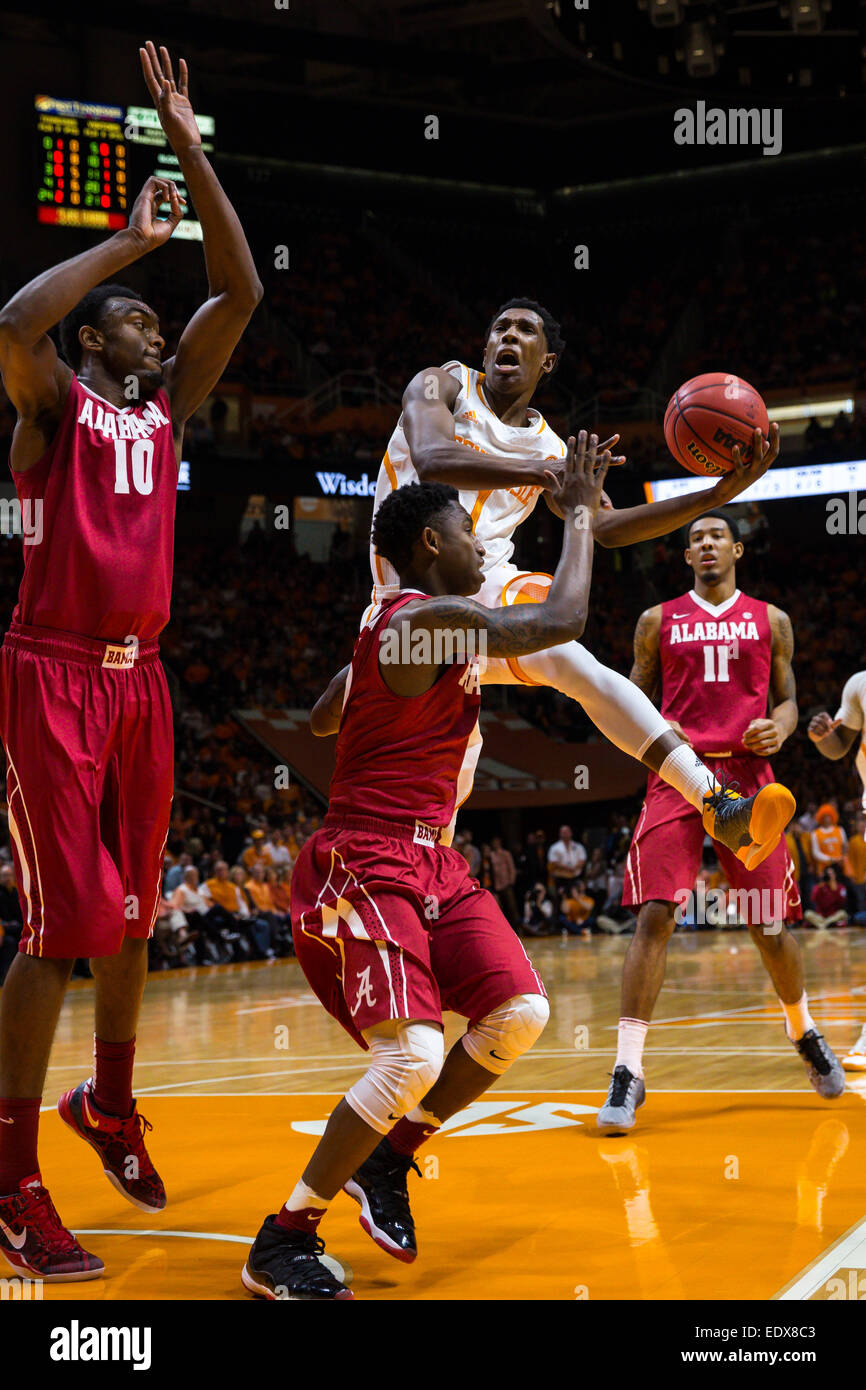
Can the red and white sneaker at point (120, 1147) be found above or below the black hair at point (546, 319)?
below

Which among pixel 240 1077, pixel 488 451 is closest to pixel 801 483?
pixel 240 1077

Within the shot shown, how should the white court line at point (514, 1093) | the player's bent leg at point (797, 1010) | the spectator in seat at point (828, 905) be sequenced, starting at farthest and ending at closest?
the spectator in seat at point (828, 905) < the white court line at point (514, 1093) < the player's bent leg at point (797, 1010)

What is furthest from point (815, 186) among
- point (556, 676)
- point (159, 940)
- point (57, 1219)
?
point (57, 1219)

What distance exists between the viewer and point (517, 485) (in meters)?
4.11

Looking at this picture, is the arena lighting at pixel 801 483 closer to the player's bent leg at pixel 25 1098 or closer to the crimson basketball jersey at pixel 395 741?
the crimson basketball jersey at pixel 395 741

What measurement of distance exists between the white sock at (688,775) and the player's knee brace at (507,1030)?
1.22 m

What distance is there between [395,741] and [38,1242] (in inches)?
58.3

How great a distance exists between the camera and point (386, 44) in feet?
74.0

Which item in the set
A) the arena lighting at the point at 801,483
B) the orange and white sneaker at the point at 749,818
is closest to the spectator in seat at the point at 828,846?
the arena lighting at the point at 801,483

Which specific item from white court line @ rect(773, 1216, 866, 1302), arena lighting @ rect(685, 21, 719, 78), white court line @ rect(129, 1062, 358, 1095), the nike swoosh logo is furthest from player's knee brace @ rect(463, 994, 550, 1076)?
arena lighting @ rect(685, 21, 719, 78)

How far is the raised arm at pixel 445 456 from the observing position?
4109mm

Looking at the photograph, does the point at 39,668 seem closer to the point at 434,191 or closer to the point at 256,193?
the point at 256,193

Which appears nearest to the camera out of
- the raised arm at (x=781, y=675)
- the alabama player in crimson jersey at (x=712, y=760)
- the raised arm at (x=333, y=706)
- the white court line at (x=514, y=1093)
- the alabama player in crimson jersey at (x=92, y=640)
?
the alabama player in crimson jersey at (x=92, y=640)

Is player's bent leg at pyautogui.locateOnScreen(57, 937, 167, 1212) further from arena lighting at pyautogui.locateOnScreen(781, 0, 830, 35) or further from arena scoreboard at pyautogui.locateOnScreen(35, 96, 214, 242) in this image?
arena scoreboard at pyautogui.locateOnScreen(35, 96, 214, 242)
